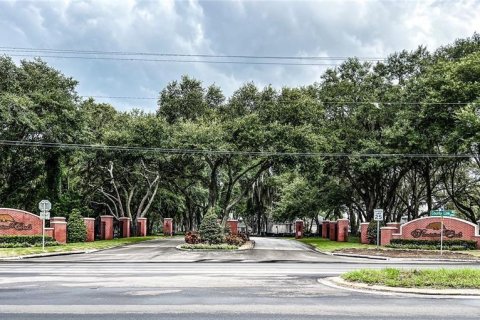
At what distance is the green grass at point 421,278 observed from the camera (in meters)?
14.0

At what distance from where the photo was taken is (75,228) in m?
43.6

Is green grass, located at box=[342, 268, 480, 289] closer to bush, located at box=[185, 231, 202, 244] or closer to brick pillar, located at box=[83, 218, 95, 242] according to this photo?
bush, located at box=[185, 231, 202, 244]

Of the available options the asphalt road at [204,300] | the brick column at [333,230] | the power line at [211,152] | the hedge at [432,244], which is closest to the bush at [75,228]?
the power line at [211,152]

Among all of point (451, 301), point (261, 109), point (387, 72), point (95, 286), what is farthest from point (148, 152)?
point (451, 301)

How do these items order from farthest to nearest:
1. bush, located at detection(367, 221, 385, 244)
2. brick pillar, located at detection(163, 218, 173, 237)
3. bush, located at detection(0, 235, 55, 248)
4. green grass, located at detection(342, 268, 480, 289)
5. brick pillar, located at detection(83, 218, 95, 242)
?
brick pillar, located at detection(163, 218, 173, 237) < brick pillar, located at detection(83, 218, 95, 242) < bush, located at detection(367, 221, 385, 244) < bush, located at detection(0, 235, 55, 248) < green grass, located at detection(342, 268, 480, 289)

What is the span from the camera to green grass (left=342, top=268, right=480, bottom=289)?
1401cm

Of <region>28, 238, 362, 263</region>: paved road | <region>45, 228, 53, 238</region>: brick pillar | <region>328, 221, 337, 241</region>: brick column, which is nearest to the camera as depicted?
<region>28, 238, 362, 263</region>: paved road

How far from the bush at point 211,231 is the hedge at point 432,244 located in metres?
12.7

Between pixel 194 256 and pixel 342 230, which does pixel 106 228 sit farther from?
pixel 194 256

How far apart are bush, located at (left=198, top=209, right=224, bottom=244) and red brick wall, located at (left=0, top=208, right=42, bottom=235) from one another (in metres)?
12.1

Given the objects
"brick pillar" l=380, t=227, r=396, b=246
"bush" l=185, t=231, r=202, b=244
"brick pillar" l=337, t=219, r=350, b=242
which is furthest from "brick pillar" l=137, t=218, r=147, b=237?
"brick pillar" l=380, t=227, r=396, b=246

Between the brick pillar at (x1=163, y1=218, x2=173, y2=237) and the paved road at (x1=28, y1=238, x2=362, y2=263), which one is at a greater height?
the paved road at (x1=28, y1=238, x2=362, y2=263)

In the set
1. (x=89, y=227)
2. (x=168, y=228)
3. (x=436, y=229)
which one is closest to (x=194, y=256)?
(x=89, y=227)

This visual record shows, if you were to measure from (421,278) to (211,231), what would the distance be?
974 inches
